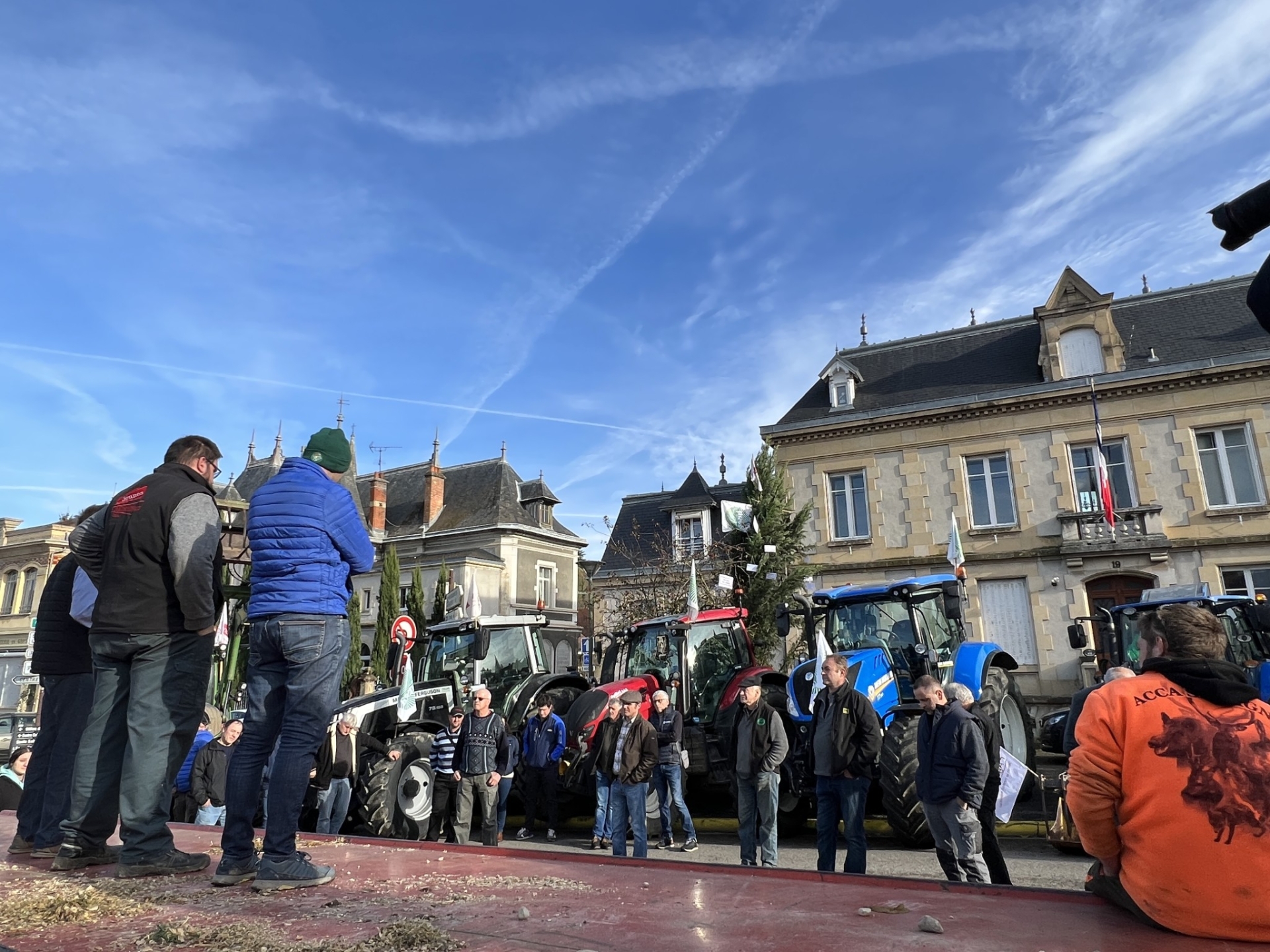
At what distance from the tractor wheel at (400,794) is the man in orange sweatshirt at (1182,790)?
8795 millimetres

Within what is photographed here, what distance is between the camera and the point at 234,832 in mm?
2885

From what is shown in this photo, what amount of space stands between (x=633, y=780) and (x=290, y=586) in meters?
6.15

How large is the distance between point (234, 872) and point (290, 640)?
0.82 metres

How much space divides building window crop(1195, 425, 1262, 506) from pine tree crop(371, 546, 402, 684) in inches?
1142

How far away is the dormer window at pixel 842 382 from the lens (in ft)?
79.6

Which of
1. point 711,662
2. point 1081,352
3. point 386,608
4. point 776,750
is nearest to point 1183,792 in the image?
point 776,750

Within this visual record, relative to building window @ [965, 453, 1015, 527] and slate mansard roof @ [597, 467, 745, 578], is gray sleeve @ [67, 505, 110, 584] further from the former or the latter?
slate mansard roof @ [597, 467, 745, 578]

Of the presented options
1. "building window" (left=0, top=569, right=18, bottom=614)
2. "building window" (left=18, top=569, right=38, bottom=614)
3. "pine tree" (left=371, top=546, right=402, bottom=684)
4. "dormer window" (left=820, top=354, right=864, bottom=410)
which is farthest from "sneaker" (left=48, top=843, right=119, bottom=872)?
"building window" (left=0, top=569, right=18, bottom=614)

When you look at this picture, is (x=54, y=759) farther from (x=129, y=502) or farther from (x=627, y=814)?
(x=627, y=814)

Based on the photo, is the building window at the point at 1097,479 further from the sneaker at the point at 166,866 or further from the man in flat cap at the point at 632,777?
the sneaker at the point at 166,866

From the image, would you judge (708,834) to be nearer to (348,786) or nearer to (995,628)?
(348,786)

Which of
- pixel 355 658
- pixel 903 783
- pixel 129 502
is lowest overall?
pixel 903 783

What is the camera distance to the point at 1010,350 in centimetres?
2306

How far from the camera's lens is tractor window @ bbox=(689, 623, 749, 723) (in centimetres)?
1138
